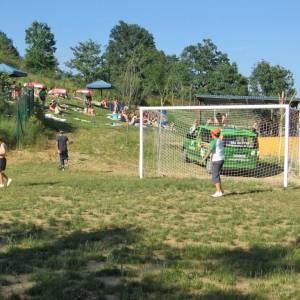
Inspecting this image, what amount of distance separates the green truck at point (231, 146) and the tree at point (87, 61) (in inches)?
2321

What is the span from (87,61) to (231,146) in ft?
211

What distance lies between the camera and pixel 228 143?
18.8m

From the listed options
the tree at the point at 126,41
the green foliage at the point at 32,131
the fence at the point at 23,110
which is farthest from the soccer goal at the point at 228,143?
the tree at the point at 126,41

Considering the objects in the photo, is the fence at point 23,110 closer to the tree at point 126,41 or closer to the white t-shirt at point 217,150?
the white t-shirt at point 217,150

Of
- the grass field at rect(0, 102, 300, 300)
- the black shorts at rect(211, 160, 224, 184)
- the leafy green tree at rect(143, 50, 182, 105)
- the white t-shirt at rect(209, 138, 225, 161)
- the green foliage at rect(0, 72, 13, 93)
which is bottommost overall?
the grass field at rect(0, 102, 300, 300)

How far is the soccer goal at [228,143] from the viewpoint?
60.9ft

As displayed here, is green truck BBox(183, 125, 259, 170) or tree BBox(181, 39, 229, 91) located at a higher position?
tree BBox(181, 39, 229, 91)

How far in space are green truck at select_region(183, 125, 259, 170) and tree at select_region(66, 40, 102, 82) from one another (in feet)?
193

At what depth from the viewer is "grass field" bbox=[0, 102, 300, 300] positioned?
5.80 meters

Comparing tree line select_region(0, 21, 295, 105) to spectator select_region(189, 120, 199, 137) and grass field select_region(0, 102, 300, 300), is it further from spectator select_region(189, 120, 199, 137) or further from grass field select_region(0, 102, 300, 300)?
grass field select_region(0, 102, 300, 300)

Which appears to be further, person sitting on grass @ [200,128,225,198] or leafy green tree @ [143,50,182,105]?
leafy green tree @ [143,50,182,105]

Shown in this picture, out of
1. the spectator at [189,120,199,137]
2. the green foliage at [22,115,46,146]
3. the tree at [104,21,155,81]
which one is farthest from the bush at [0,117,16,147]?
the tree at [104,21,155,81]

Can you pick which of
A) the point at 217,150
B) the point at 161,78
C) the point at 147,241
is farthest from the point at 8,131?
the point at 161,78

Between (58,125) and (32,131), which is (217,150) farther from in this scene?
(58,125)
